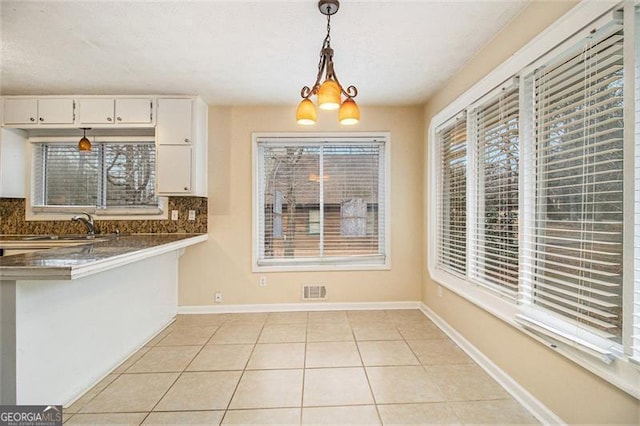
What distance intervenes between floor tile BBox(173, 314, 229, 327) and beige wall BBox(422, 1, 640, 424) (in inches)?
94.8

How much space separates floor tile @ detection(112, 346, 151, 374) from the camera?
2346 mm

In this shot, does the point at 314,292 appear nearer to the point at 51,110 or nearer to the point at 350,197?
the point at 350,197

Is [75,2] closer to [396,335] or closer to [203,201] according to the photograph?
[203,201]

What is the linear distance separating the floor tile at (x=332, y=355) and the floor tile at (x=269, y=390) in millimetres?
212

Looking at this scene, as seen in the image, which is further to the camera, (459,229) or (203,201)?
(203,201)

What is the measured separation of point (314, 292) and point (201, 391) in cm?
180

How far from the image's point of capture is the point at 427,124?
3564 mm

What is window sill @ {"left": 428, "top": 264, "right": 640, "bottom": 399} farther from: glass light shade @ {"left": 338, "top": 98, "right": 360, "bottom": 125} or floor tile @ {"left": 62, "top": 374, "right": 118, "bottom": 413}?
floor tile @ {"left": 62, "top": 374, "right": 118, "bottom": 413}

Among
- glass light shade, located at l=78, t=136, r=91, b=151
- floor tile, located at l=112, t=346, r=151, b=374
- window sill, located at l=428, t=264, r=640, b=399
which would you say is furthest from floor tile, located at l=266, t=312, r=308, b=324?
glass light shade, located at l=78, t=136, r=91, b=151

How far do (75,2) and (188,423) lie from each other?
2.61m

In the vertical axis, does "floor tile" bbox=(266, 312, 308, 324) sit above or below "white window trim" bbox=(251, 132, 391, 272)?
below

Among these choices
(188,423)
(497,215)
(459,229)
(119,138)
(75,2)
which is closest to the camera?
(188,423)

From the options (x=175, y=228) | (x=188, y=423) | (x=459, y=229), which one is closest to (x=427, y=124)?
(x=459, y=229)
